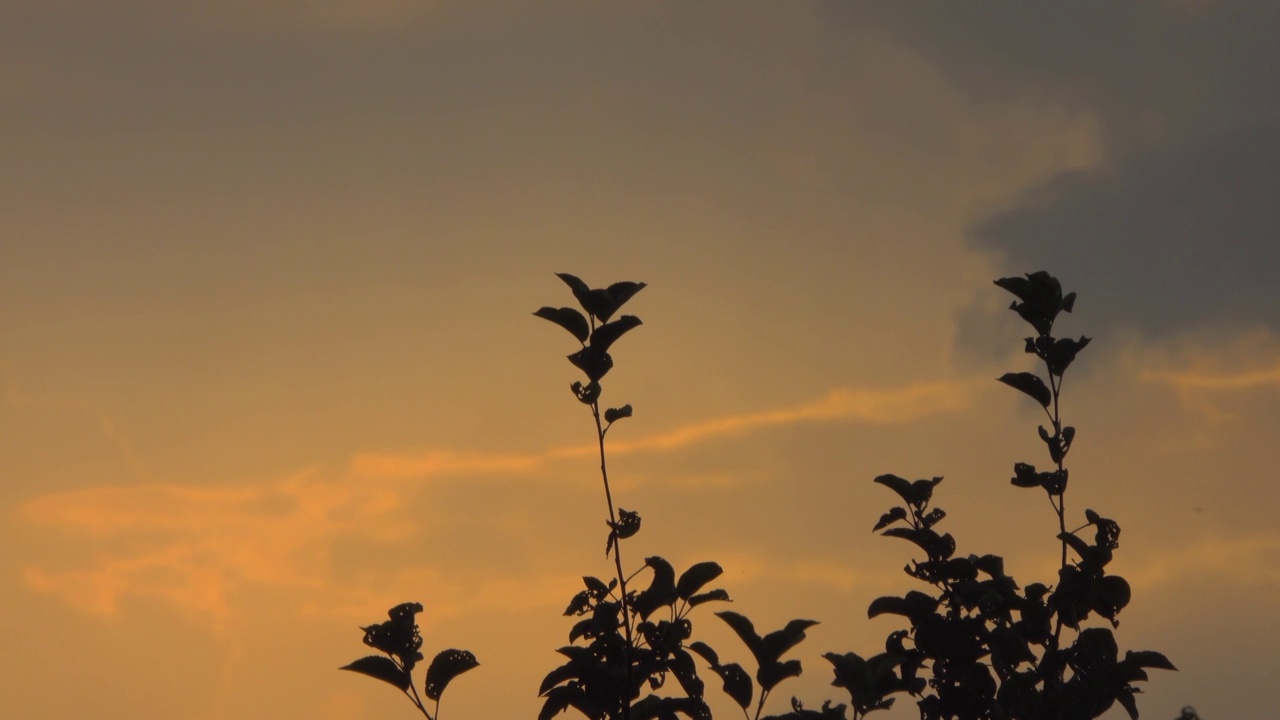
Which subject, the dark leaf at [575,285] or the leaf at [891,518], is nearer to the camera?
the dark leaf at [575,285]

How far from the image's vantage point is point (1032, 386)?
1032cm

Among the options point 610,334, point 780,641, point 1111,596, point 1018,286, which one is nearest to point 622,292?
point 610,334

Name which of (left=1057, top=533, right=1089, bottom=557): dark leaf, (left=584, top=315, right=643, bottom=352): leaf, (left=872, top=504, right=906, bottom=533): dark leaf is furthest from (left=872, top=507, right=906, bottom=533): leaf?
(left=584, top=315, right=643, bottom=352): leaf

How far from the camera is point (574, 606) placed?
873cm

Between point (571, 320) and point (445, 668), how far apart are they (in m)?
2.69

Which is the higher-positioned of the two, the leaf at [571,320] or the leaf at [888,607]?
the leaf at [571,320]

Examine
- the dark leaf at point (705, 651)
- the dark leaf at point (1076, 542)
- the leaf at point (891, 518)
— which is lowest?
the dark leaf at point (705, 651)

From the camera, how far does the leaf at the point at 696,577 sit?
9.02 m

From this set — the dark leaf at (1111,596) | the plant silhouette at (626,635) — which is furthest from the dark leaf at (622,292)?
the dark leaf at (1111,596)

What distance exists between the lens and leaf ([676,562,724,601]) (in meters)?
9.02

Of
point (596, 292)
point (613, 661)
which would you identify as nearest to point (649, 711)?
point (613, 661)

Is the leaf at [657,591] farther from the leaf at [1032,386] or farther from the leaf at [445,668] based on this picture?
the leaf at [1032,386]

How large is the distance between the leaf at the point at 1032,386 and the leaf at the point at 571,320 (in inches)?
148

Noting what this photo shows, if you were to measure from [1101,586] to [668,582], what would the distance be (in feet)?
11.6
